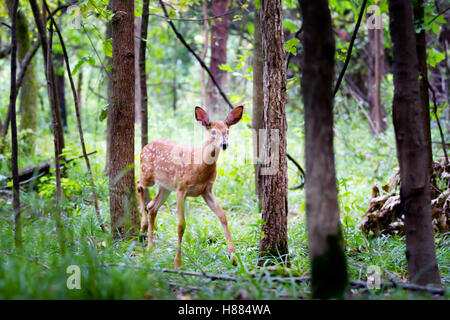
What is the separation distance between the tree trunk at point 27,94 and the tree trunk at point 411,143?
8191 mm

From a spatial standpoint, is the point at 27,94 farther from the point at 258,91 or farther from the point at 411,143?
the point at 411,143

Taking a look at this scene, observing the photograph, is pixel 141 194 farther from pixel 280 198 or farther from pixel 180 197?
pixel 280 198

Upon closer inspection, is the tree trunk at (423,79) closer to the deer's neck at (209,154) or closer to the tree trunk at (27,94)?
the deer's neck at (209,154)

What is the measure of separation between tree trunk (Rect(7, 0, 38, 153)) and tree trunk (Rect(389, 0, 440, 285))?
322 inches

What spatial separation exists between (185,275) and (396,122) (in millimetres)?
2086

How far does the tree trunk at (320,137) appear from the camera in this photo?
250 centimetres

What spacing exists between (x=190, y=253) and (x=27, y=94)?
23.6 ft

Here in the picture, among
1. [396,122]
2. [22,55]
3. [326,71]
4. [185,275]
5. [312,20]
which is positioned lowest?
[185,275]

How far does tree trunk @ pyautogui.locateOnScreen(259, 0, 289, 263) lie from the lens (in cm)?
391

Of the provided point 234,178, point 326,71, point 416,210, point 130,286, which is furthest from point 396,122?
point 234,178

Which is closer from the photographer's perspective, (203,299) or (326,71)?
(326,71)

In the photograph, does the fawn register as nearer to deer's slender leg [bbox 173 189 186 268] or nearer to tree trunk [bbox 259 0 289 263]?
deer's slender leg [bbox 173 189 186 268]

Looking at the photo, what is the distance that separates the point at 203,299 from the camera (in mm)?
2830

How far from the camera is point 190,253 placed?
176 inches
